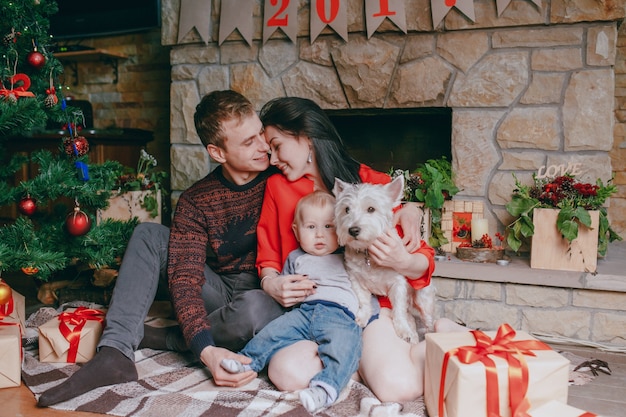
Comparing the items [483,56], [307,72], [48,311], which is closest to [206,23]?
[307,72]

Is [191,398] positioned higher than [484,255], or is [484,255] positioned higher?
[484,255]

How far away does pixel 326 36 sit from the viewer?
277 cm

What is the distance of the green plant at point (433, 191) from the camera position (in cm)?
253

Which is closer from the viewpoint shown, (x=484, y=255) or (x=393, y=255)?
(x=393, y=255)

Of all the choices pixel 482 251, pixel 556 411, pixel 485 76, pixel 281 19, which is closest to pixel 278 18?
pixel 281 19

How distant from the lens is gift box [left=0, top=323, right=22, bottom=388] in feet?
5.51

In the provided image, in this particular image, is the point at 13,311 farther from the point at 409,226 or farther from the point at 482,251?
the point at 482,251

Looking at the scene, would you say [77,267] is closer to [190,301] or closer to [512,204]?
[190,301]

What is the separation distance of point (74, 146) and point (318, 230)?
3.59 feet

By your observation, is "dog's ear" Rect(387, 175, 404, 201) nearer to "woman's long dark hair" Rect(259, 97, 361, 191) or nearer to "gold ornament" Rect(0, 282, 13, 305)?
"woman's long dark hair" Rect(259, 97, 361, 191)

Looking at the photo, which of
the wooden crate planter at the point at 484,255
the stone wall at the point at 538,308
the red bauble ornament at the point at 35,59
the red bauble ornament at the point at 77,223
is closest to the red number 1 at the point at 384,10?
the wooden crate planter at the point at 484,255

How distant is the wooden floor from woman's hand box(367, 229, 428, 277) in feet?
2.14

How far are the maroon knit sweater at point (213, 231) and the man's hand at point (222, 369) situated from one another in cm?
19

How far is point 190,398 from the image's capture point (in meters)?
1.60
